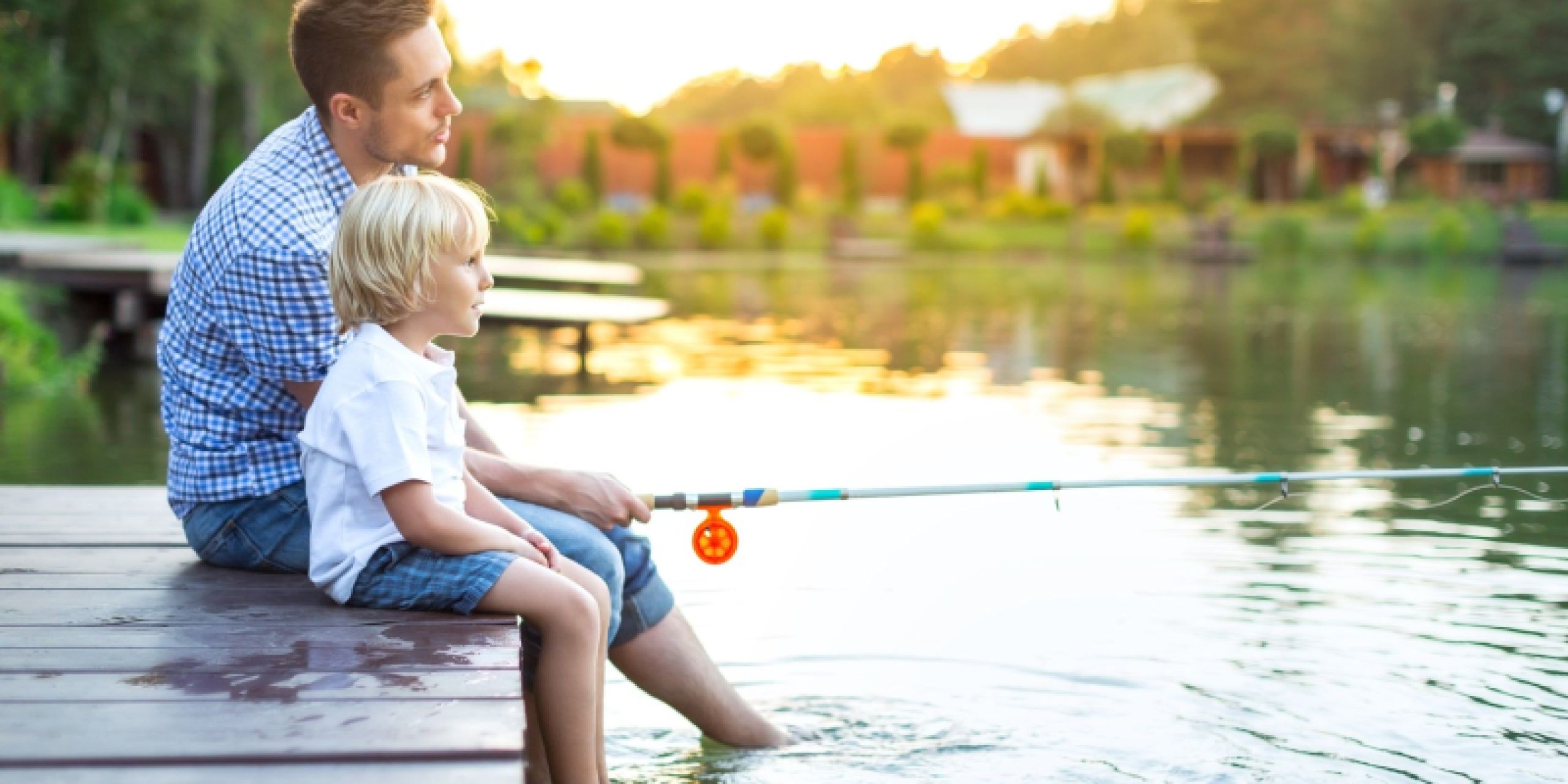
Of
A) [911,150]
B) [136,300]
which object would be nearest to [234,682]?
[136,300]

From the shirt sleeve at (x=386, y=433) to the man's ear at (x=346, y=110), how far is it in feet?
1.76

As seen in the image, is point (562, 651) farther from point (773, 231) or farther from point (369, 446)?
point (773, 231)

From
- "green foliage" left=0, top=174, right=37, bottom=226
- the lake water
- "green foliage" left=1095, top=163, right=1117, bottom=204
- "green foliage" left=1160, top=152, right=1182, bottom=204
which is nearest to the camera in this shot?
the lake water

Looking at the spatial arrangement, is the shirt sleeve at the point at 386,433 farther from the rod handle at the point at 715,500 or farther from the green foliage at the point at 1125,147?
the green foliage at the point at 1125,147

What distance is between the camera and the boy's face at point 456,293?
247 centimetres

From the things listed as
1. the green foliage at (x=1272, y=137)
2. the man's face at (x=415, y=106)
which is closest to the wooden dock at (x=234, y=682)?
the man's face at (x=415, y=106)

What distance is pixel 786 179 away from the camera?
115 feet

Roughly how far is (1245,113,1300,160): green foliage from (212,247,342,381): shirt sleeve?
3709 cm

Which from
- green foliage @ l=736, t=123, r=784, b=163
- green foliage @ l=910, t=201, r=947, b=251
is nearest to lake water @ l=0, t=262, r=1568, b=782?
green foliage @ l=910, t=201, r=947, b=251

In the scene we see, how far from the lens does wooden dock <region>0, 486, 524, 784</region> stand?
1881 mm

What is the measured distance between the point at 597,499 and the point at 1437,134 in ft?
129

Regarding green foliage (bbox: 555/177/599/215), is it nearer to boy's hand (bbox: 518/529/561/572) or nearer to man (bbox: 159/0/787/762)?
man (bbox: 159/0/787/762)

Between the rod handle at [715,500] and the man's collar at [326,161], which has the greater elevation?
the man's collar at [326,161]

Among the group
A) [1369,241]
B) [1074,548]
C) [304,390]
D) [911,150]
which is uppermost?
[911,150]
